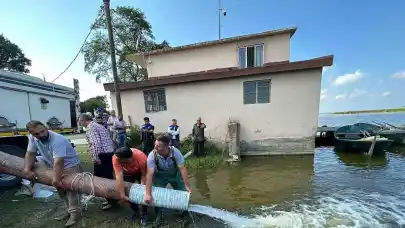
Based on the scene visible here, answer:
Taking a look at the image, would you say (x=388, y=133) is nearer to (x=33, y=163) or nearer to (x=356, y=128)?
(x=356, y=128)

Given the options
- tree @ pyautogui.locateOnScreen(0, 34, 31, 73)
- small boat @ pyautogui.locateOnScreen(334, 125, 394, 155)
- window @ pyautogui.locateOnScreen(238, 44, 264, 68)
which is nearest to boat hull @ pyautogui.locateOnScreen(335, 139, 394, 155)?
small boat @ pyautogui.locateOnScreen(334, 125, 394, 155)

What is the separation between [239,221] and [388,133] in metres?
14.4

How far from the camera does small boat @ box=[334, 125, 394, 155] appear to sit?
38.4 feet

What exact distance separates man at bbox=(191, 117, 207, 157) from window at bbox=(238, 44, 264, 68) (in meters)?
5.02

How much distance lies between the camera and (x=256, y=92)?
10.9 metres

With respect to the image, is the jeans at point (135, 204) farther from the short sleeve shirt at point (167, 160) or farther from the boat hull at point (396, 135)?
the boat hull at point (396, 135)

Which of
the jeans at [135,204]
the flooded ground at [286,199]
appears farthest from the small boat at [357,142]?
the jeans at [135,204]

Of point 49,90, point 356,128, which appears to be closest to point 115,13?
point 49,90

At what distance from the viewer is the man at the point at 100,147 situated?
15.4 feet

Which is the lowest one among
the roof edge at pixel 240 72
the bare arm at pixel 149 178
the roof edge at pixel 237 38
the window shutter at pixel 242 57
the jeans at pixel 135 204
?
the jeans at pixel 135 204

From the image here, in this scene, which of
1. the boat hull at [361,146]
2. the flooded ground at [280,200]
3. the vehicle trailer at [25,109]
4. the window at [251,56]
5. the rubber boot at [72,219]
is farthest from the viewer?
the window at [251,56]

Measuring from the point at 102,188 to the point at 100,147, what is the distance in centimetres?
85

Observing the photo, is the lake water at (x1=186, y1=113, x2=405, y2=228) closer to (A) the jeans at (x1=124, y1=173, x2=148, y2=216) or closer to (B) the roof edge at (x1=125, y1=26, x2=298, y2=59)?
(A) the jeans at (x1=124, y1=173, x2=148, y2=216)

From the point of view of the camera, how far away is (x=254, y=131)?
1102 centimetres
